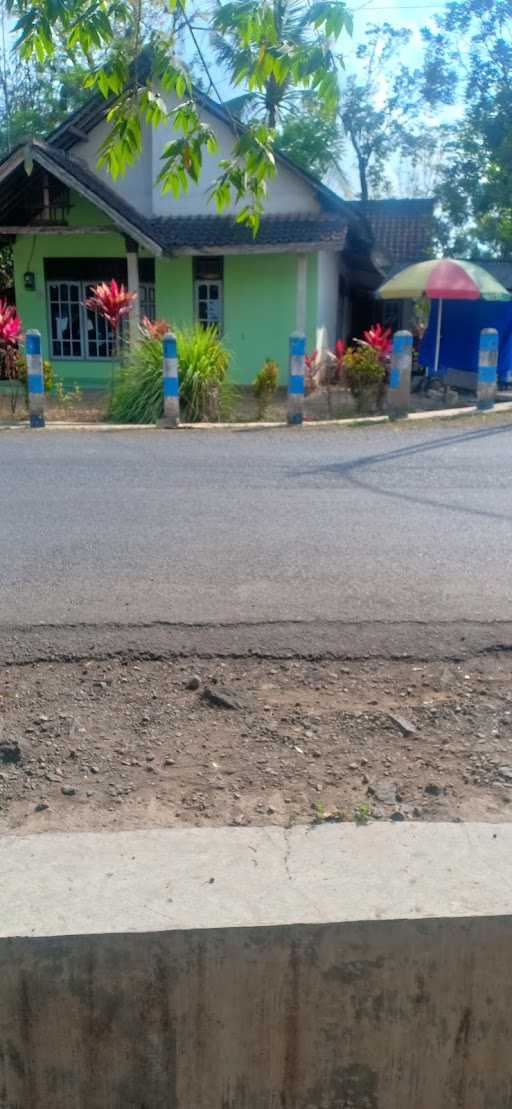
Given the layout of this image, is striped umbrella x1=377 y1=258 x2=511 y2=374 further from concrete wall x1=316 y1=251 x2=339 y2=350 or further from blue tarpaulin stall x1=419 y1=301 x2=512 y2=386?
concrete wall x1=316 y1=251 x2=339 y2=350

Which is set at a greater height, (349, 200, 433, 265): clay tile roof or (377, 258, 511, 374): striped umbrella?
(349, 200, 433, 265): clay tile roof

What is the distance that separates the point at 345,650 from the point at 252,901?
1.97 metres

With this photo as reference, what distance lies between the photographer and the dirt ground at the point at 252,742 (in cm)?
324

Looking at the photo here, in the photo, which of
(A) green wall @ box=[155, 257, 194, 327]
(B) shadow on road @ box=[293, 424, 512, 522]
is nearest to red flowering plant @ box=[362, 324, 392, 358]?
(B) shadow on road @ box=[293, 424, 512, 522]

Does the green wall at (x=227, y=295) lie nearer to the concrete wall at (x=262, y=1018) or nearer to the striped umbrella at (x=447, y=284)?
the striped umbrella at (x=447, y=284)

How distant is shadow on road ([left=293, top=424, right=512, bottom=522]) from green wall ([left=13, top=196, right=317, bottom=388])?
7.40 meters

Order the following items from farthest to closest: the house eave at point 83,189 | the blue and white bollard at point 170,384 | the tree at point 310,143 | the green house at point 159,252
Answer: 1. the tree at point 310,143
2. the green house at point 159,252
3. the house eave at point 83,189
4. the blue and white bollard at point 170,384

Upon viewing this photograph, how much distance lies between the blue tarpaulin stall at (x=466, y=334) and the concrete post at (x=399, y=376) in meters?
3.79

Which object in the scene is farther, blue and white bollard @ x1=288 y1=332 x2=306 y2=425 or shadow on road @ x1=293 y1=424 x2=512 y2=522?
blue and white bollard @ x1=288 y1=332 x2=306 y2=425

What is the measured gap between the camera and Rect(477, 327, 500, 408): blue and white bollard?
13.7 meters

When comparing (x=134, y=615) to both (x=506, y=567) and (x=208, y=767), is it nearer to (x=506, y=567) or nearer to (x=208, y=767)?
(x=208, y=767)

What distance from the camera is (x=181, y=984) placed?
2549 millimetres

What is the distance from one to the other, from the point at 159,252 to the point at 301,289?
270 cm

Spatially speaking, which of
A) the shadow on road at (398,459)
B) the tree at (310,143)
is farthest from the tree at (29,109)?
the shadow on road at (398,459)
